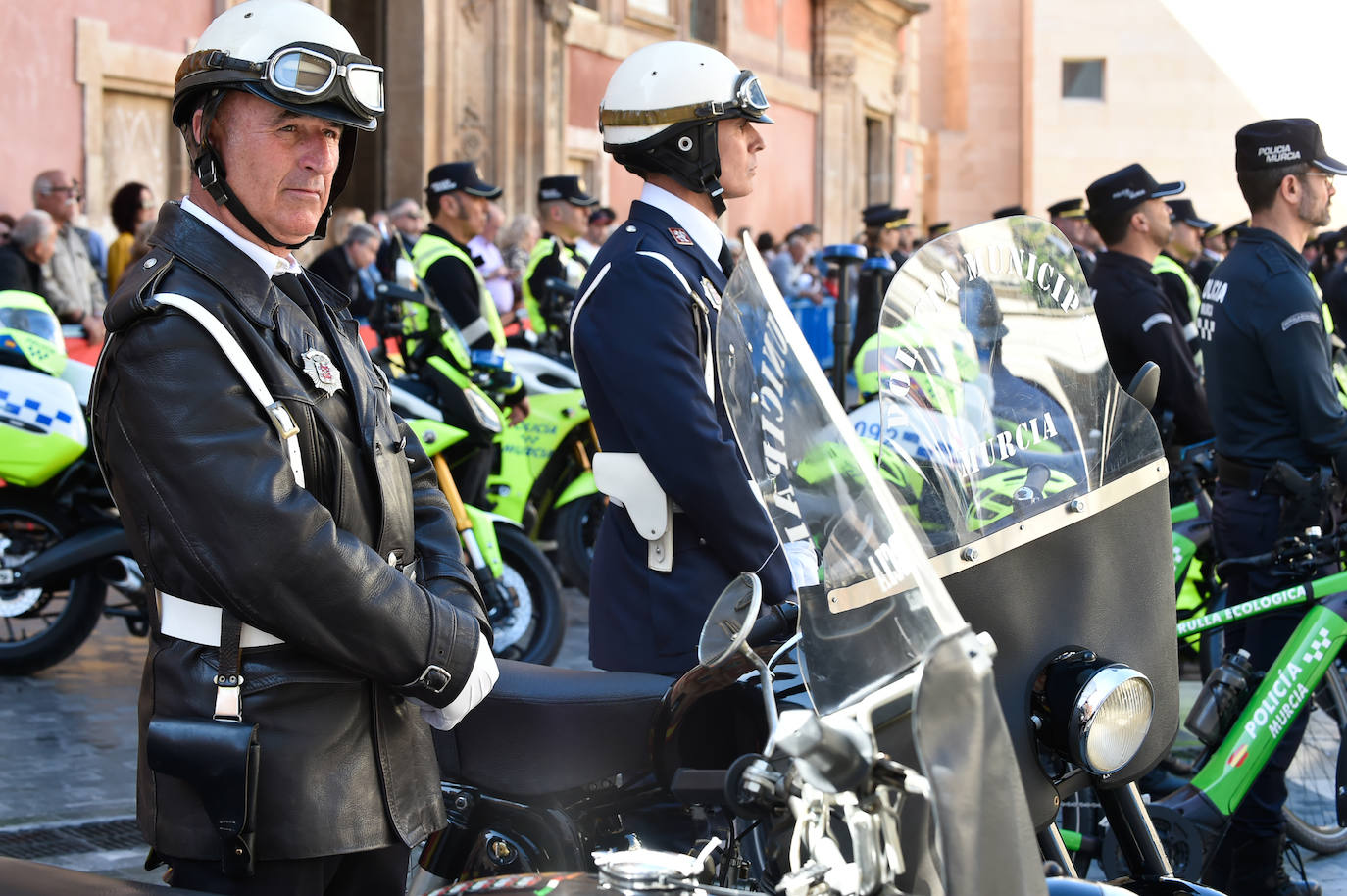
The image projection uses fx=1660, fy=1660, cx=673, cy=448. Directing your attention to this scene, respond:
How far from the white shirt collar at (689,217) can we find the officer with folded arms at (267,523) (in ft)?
3.58

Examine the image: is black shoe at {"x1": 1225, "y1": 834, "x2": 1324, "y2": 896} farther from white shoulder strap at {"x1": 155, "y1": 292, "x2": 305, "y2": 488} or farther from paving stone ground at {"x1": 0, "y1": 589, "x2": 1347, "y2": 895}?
white shoulder strap at {"x1": 155, "y1": 292, "x2": 305, "y2": 488}

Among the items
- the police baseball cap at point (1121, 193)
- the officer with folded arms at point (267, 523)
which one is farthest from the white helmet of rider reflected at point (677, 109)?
the police baseball cap at point (1121, 193)

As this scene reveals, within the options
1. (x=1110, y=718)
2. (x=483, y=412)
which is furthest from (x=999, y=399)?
(x=483, y=412)

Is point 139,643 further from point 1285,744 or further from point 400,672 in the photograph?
point 400,672

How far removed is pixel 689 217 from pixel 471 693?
1.41m

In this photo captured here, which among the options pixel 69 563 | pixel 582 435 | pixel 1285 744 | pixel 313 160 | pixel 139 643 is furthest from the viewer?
pixel 582 435

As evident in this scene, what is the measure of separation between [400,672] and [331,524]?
222 millimetres

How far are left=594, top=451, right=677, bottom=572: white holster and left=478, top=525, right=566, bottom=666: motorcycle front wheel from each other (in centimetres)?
317

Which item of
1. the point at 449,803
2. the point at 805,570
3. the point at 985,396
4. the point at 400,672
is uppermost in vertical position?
the point at 985,396

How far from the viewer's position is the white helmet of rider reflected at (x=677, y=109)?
3.36m

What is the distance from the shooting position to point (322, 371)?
2.30 meters

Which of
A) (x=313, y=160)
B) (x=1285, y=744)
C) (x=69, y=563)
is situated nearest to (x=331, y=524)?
(x=313, y=160)

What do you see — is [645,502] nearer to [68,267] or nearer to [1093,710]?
[1093,710]

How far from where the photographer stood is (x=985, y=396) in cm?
221
